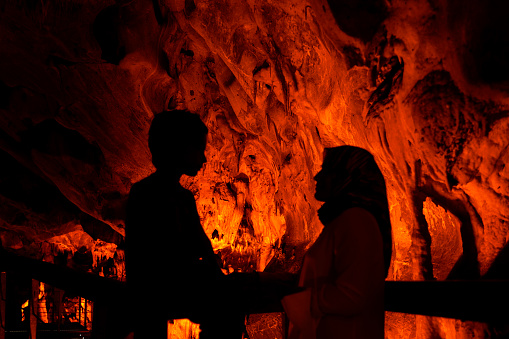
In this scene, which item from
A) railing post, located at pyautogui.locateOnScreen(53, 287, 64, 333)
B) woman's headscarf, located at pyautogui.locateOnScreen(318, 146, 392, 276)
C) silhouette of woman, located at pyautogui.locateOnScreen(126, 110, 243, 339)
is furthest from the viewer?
railing post, located at pyautogui.locateOnScreen(53, 287, 64, 333)

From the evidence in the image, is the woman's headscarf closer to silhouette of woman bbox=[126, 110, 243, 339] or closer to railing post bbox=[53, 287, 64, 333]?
silhouette of woman bbox=[126, 110, 243, 339]

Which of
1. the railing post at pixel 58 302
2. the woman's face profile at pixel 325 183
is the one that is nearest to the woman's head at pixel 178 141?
the woman's face profile at pixel 325 183

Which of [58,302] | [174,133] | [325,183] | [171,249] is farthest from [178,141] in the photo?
[58,302]

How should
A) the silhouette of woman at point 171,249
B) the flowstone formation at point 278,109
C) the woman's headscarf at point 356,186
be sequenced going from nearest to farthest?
1. the silhouette of woman at point 171,249
2. the woman's headscarf at point 356,186
3. the flowstone formation at point 278,109

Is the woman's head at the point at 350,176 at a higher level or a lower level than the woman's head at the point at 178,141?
lower

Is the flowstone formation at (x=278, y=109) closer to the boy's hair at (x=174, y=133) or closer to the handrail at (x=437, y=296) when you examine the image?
the handrail at (x=437, y=296)

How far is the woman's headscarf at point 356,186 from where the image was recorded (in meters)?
1.60

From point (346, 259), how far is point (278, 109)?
430 cm

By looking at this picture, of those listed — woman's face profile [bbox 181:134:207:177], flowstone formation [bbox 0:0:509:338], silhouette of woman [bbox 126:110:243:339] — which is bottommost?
silhouette of woman [bbox 126:110:243:339]

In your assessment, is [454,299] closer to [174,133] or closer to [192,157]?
[192,157]

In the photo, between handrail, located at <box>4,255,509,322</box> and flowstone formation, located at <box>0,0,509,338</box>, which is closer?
handrail, located at <box>4,255,509,322</box>

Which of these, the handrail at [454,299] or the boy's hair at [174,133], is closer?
the handrail at [454,299]

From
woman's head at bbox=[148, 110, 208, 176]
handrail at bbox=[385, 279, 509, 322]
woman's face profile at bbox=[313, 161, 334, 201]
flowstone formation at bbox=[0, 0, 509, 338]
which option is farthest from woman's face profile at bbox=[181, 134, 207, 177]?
flowstone formation at bbox=[0, 0, 509, 338]

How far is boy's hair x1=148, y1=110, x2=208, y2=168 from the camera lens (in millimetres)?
1607
